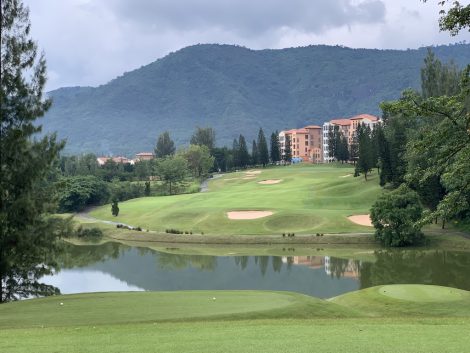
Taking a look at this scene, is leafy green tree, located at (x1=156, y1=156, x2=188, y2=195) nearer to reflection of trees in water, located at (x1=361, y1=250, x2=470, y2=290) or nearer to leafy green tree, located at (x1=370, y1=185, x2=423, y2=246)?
leafy green tree, located at (x1=370, y1=185, x2=423, y2=246)

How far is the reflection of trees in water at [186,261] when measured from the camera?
141ft

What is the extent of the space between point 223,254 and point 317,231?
11968 mm

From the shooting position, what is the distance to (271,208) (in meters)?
65.4

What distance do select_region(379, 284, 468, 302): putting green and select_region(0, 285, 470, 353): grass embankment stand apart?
0.44 feet

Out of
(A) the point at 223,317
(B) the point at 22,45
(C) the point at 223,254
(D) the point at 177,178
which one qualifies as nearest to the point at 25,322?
(A) the point at 223,317

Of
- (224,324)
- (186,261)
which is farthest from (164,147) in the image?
(224,324)

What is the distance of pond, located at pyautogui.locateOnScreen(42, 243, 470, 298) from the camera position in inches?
1352

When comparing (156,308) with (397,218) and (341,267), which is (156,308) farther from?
(397,218)

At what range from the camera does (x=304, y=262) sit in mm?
43156

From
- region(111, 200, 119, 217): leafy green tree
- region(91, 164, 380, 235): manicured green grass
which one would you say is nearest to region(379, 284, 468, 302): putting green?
region(91, 164, 380, 235): manicured green grass

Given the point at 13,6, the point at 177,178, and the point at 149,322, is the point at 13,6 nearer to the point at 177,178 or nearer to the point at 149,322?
the point at 149,322

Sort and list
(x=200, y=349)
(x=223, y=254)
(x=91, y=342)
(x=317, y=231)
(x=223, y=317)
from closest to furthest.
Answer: (x=200, y=349) < (x=91, y=342) < (x=223, y=317) < (x=223, y=254) < (x=317, y=231)

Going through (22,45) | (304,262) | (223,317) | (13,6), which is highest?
(13,6)

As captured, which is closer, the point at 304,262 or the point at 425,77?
the point at 304,262
